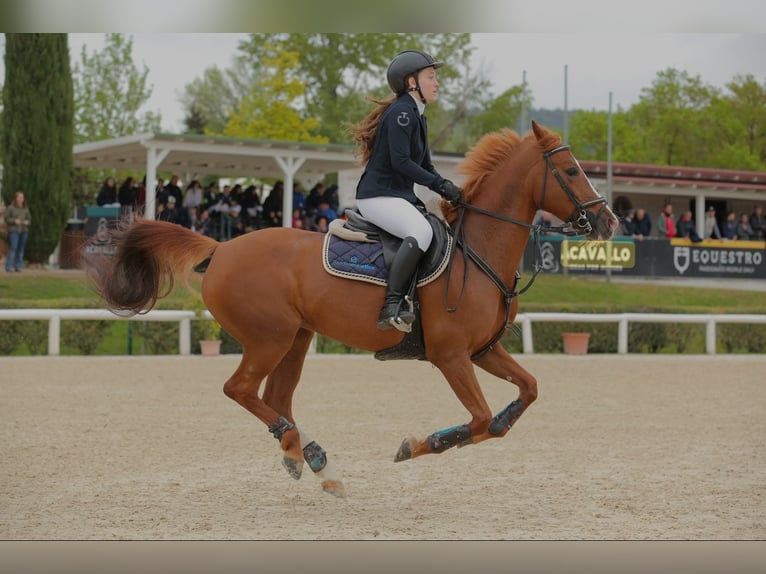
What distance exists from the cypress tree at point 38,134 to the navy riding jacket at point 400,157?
1796 centimetres

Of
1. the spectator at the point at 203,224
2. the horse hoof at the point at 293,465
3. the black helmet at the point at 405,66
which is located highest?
the black helmet at the point at 405,66

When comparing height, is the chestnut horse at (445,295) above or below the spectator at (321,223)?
below

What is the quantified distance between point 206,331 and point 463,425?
1159cm

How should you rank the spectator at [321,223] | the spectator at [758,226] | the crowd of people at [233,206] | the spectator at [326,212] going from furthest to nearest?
1. the spectator at [758,226]
2. the spectator at [326,212]
3. the crowd of people at [233,206]
4. the spectator at [321,223]

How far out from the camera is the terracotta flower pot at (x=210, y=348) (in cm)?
1683

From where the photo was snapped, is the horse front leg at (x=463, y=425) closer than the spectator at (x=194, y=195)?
Yes

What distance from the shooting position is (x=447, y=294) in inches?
243

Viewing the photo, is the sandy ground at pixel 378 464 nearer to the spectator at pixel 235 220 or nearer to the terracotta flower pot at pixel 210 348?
the terracotta flower pot at pixel 210 348

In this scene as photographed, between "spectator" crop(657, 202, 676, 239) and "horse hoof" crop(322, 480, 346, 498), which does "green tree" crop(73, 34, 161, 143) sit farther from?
"horse hoof" crop(322, 480, 346, 498)

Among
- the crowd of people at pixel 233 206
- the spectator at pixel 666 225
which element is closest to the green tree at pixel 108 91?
the crowd of people at pixel 233 206

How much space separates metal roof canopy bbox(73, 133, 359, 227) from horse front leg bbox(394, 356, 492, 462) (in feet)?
48.1

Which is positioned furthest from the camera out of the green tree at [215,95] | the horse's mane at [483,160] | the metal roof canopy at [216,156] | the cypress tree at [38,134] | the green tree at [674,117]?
the green tree at [215,95]

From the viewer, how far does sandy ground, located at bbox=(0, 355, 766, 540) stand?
19.2ft

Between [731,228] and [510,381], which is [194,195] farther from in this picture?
[510,381]
